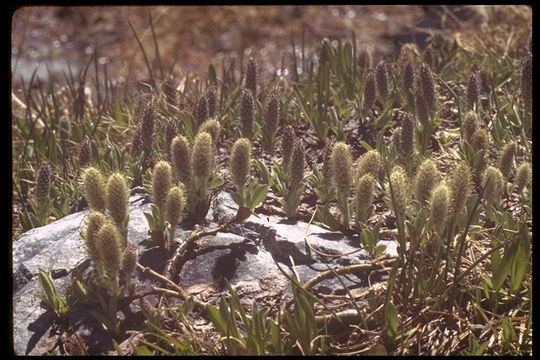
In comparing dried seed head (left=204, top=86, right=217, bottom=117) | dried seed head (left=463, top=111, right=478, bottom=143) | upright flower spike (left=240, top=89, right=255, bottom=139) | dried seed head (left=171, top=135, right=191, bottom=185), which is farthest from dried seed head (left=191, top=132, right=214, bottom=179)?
dried seed head (left=463, top=111, right=478, bottom=143)

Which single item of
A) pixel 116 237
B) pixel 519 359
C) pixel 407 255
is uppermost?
pixel 116 237

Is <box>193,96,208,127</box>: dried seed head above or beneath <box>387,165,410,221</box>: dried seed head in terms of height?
above

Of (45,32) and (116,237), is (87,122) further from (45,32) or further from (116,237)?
(45,32)

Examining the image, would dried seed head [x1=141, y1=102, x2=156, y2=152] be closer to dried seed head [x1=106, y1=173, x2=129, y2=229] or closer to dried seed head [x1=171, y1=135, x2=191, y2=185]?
dried seed head [x1=171, y1=135, x2=191, y2=185]

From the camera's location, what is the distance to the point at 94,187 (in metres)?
2.67

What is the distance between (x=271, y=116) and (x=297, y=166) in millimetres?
454

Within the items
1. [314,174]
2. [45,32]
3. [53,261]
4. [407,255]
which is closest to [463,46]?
[314,174]

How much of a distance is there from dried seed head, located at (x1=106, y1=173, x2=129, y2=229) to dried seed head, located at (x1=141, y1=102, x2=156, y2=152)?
0.80 m

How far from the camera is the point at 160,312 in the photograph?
249 centimetres

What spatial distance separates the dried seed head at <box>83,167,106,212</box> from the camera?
266cm

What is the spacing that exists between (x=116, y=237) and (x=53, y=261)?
522mm

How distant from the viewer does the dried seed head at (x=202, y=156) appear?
279 centimetres

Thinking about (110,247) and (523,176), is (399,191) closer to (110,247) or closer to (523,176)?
(523,176)

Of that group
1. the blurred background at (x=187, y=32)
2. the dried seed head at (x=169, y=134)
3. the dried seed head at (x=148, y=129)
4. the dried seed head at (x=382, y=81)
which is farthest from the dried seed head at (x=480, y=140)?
the blurred background at (x=187, y=32)
